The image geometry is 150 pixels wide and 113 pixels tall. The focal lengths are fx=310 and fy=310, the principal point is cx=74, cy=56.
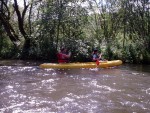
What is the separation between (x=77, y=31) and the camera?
2023 centimetres

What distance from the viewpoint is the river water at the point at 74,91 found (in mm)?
8109

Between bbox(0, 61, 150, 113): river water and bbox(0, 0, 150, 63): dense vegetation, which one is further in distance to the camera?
bbox(0, 0, 150, 63): dense vegetation

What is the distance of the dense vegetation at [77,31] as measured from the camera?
750 inches

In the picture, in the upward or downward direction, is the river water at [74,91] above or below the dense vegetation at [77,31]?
below

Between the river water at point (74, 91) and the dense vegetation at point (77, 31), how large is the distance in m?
4.32

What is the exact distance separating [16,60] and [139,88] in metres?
10.5

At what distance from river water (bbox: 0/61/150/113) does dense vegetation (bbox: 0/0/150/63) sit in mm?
4319

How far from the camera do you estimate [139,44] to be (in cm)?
1892

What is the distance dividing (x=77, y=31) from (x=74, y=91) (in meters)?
10.5

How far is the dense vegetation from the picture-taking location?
19.0 meters

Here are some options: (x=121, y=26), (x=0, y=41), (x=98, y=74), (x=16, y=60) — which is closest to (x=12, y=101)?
(x=98, y=74)

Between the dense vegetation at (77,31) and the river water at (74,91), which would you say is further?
the dense vegetation at (77,31)

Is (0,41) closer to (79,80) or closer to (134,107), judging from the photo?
(79,80)

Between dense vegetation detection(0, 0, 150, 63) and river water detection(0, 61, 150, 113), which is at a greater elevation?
dense vegetation detection(0, 0, 150, 63)
